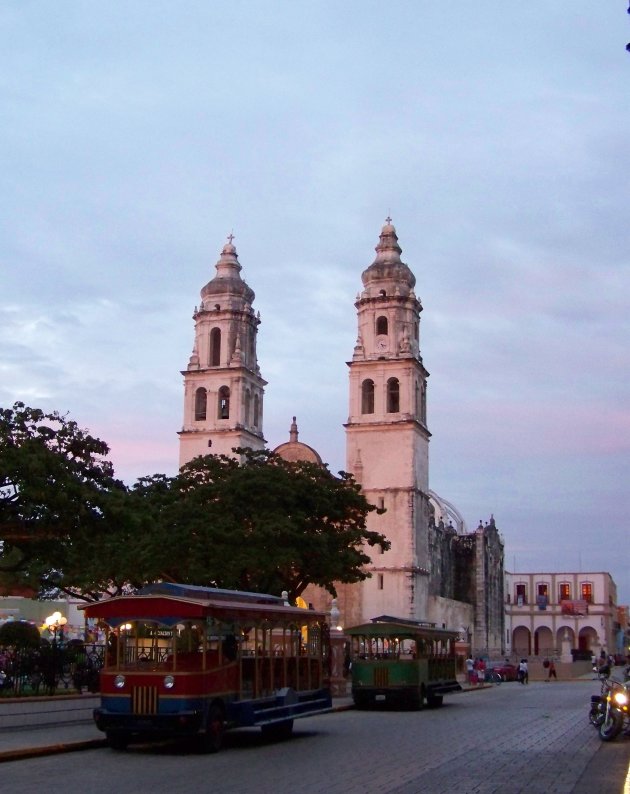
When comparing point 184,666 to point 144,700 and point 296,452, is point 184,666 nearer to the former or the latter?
point 144,700

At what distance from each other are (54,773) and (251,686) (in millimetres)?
5160

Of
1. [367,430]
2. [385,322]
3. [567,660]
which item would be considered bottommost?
[567,660]

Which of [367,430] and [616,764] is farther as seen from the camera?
[367,430]

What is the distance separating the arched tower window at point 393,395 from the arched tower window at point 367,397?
963 millimetres

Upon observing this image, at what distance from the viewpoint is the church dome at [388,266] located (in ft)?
201

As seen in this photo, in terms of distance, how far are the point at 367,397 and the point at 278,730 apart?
39.9 metres

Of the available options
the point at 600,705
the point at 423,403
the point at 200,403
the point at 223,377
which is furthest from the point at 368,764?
the point at 200,403

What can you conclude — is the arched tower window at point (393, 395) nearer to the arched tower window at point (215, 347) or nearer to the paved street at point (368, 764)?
the arched tower window at point (215, 347)

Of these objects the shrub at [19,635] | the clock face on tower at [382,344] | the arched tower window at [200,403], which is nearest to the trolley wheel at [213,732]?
the shrub at [19,635]

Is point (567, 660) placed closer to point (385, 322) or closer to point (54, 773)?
point (385, 322)

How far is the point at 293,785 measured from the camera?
13203 mm

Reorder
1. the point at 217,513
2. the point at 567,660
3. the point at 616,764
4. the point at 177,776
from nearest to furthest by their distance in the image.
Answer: the point at 177,776
the point at 616,764
the point at 217,513
the point at 567,660

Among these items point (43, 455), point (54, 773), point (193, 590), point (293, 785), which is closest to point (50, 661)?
point (43, 455)

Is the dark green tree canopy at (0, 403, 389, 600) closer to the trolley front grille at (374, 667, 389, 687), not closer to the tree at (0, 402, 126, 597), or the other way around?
the tree at (0, 402, 126, 597)
